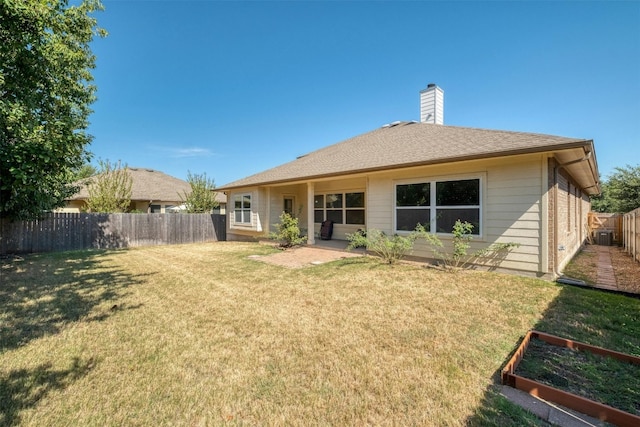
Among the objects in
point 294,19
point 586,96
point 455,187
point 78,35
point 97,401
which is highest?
point 294,19

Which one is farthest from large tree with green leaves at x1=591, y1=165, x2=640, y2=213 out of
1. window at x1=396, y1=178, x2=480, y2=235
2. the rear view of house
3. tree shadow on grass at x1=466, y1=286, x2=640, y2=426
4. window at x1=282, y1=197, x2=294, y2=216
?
window at x1=282, y1=197, x2=294, y2=216

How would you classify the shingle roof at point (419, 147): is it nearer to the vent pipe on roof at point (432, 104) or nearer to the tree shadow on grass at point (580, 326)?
the vent pipe on roof at point (432, 104)

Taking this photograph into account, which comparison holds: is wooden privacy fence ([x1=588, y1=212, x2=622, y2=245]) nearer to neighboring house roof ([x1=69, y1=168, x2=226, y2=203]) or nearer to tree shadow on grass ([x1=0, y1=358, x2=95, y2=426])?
tree shadow on grass ([x1=0, y1=358, x2=95, y2=426])

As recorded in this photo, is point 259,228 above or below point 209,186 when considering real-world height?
below

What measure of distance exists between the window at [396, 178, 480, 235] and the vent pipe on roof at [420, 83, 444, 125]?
18.8 feet

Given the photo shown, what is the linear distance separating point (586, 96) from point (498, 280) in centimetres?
907

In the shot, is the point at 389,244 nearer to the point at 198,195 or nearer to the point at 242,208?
the point at 242,208

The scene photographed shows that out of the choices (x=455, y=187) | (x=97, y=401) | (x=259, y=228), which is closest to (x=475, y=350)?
(x=97, y=401)

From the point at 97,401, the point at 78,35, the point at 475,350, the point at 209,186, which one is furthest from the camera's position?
the point at 209,186

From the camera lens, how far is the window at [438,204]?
22.6ft

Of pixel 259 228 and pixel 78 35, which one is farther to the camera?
pixel 259 228

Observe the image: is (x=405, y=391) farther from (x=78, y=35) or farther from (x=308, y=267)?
(x=78, y=35)

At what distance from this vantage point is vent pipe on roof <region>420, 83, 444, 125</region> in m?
12.1

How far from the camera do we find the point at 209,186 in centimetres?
1831
